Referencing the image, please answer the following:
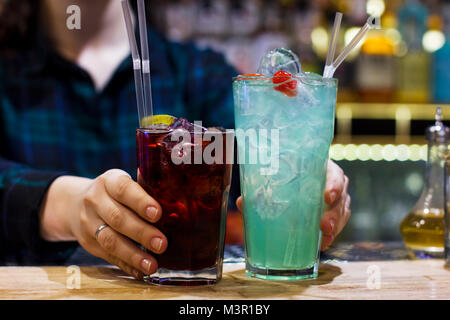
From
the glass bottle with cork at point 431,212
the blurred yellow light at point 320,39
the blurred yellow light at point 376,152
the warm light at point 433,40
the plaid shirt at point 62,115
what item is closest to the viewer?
the glass bottle with cork at point 431,212

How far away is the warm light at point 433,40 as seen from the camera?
352cm

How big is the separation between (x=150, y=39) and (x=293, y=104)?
1384mm

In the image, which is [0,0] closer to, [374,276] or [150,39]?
[150,39]

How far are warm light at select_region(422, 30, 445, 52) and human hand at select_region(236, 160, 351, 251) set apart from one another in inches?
109

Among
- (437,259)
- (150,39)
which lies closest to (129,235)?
(437,259)

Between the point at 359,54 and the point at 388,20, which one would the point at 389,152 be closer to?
the point at 359,54

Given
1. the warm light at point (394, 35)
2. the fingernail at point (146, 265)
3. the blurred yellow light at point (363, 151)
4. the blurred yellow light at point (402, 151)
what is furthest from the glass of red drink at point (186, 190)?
the warm light at point (394, 35)

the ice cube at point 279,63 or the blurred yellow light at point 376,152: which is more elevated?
the ice cube at point 279,63

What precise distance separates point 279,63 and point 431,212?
485 millimetres

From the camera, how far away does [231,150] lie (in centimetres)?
90

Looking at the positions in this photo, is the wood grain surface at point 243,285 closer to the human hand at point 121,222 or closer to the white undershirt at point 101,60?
the human hand at point 121,222

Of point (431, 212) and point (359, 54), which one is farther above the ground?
point (359, 54)

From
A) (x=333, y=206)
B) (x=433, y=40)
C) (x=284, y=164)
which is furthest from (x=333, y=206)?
(x=433, y=40)

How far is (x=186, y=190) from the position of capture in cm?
85
